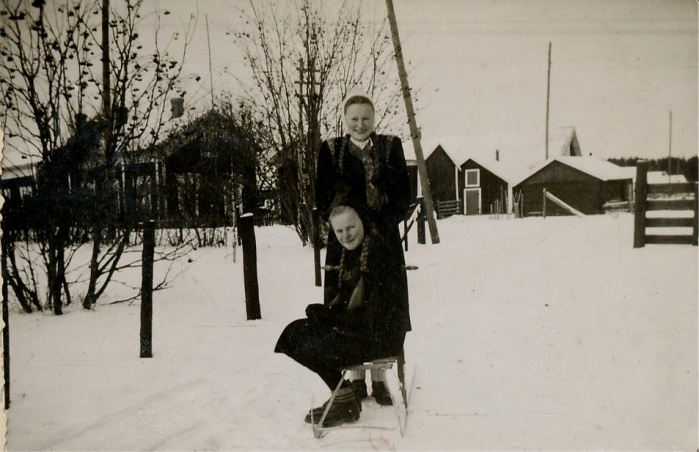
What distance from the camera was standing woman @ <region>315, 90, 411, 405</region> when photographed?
2.47 meters

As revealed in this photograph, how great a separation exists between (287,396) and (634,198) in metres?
3.25

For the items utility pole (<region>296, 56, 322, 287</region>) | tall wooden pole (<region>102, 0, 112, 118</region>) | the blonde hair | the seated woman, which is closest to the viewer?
the seated woman

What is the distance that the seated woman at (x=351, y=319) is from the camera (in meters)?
2.23

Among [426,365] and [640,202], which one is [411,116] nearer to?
[640,202]

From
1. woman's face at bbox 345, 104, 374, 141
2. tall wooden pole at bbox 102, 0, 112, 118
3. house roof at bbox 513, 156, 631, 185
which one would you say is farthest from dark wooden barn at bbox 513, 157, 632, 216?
tall wooden pole at bbox 102, 0, 112, 118

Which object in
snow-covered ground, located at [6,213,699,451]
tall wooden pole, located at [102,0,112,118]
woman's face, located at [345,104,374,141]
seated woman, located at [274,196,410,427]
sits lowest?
snow-covered ground, located at [6,213,699,451]

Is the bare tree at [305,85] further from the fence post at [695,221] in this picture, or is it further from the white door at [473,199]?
the white door at [473,199]

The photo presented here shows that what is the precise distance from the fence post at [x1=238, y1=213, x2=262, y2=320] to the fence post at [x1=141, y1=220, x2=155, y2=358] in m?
0.66

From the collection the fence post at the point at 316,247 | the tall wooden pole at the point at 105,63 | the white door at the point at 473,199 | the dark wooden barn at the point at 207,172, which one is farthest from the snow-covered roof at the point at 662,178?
the white door at the point at 473,199

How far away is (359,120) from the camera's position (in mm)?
2469

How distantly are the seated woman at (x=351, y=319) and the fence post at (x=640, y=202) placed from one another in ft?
8.06

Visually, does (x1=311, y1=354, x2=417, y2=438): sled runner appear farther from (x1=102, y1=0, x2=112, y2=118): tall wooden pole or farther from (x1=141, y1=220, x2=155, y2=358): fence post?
(x1=102, y1=0, x2=112, y2=118): tall wooden pole

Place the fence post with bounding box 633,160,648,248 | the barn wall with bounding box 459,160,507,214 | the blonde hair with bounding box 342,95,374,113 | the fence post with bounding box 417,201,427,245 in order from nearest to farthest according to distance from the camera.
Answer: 1. the blonde hair with bounding box 342,95,374,113
2. the fence post with bounding box 633,160,648,248
3. the fence post with bounding box 417,201,427,245
4. the barn wall with bounding box 459,160,507,214

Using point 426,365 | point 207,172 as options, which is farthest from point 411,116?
point 426,365
